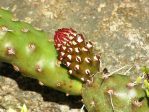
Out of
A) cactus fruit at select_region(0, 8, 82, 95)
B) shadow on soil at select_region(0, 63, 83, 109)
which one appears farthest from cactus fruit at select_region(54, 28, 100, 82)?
shadow on soil at select_region(0, 63, 83, 109)

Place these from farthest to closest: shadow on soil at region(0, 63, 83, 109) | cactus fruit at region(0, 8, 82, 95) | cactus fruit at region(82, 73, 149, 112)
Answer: shadow on soil at region(0, 63, 83, 109)
cactus fruit at region(0, 8, 82, 95)
cactus fruit at region(82, 73, 149, 112)

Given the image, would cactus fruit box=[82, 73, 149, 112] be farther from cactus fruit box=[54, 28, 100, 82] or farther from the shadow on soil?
the shadow on soil

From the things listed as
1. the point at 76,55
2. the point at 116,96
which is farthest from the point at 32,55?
the point at 116,96

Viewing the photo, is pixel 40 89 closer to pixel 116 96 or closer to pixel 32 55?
pixel 32 55

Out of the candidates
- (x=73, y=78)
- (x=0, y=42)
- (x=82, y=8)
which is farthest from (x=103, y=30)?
(x=0, y=42)

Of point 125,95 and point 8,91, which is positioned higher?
point 125,95

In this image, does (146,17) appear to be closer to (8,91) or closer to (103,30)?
(103,30)
